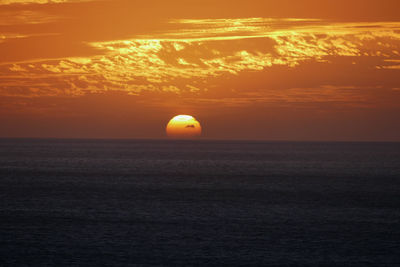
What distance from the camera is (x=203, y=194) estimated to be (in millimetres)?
71312

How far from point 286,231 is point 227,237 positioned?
17.7 feet

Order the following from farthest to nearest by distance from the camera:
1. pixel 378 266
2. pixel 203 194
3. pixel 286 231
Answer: pixel 203 194, pixel 286 231, pixel 378 266

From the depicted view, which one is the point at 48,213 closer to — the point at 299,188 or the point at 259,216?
the point at 259,216

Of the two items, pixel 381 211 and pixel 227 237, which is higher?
pixel 381 211

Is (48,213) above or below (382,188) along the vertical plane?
below

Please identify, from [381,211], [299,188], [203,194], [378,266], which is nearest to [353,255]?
[378,266]

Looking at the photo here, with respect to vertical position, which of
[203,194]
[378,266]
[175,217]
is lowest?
[378,266]

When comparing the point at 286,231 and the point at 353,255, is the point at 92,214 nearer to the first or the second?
the point at 286,231

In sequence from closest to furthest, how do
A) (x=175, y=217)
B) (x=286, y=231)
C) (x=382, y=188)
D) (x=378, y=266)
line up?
(x=378, y=266), (x=286, y=231), (x=175, y=217), (x=382, y=188)

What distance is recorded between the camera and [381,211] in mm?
54656

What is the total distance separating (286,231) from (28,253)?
18.9 meters

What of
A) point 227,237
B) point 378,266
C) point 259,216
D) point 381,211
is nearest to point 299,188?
point 381,211

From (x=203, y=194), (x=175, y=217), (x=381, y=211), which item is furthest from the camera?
(x=203, y=194)

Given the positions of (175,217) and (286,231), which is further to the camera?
(175,217)
